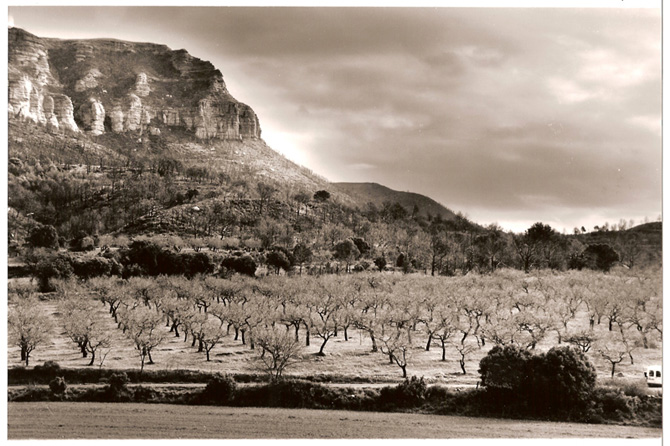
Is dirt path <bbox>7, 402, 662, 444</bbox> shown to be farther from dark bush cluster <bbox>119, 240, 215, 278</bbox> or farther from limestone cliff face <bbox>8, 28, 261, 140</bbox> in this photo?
limestone cliff face <bbox>8, 28, 261, 140</bbox>

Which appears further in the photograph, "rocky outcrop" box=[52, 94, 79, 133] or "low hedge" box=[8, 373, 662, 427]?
"rocky outcrop" box=[52, 94, 79, 133]

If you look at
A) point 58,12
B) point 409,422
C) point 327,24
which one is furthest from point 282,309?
point 58,12

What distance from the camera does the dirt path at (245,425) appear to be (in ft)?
40.2

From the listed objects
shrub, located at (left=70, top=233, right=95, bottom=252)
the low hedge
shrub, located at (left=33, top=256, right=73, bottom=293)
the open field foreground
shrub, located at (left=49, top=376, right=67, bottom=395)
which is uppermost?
shrub, located at (left=70, top=233, right=95, bottom=252)

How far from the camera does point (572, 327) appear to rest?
603 inches

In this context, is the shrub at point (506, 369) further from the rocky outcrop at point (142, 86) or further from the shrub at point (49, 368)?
the rocky outcrop at point (142, 86)

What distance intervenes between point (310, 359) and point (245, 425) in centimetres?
281

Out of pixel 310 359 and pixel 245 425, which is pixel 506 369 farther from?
pixel 245 425

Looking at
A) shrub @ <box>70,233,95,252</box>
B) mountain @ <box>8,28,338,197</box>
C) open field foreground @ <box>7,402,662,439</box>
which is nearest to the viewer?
open field foreground @ <box>7,402,662,439</box>

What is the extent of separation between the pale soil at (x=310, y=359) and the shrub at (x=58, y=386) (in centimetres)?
64

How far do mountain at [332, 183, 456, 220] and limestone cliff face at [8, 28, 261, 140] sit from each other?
424cm

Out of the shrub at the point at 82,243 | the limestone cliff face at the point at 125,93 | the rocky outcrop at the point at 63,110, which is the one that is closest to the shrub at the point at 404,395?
the limestone cliff face at the point at 125,93

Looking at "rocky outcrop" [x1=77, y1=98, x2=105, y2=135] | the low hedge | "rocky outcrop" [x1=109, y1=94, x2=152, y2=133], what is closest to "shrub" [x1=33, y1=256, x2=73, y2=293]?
the low hedge

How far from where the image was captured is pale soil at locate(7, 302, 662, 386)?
13758mm
